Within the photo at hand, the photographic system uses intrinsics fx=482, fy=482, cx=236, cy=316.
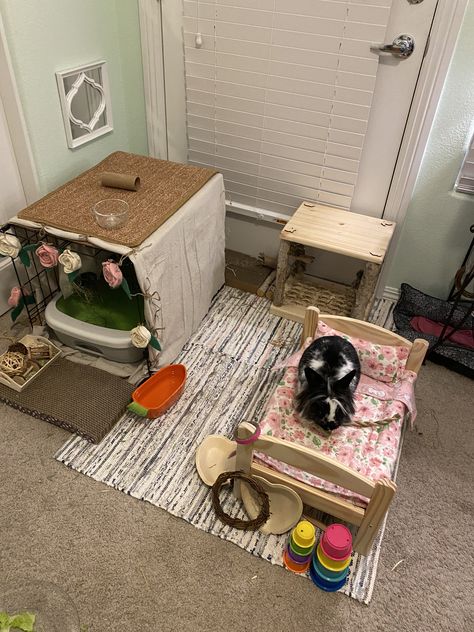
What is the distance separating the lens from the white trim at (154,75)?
2.20 meters

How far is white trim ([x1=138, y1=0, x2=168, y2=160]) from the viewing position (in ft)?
7.23

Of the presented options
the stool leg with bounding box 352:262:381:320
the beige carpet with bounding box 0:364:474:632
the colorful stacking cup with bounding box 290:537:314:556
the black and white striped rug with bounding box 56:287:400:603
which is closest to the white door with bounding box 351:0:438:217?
the stool leg with bounding box 352:262:381:320

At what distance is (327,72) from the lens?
2.02 metres

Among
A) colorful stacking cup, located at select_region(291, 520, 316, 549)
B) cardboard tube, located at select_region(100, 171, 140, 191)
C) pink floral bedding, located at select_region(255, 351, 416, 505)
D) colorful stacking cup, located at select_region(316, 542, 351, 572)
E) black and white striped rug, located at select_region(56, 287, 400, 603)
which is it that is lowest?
black and white striped rug, located at select_region(56, 287, 400, 603)

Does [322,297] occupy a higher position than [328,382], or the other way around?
[328,382]

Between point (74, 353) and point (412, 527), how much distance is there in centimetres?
147

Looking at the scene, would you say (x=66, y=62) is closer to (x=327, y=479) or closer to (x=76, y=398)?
(x=76, y=398)

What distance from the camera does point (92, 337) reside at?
1921 millimetres

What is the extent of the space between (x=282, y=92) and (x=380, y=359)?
1.26m

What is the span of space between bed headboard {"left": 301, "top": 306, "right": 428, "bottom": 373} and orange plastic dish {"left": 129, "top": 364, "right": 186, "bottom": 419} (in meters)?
0.54

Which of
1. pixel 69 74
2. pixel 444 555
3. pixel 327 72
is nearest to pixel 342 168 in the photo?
pixel 327 72

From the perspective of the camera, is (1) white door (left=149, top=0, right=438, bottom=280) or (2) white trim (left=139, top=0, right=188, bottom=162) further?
(2) white trim (left=139, top=0, right=188, bottom=162)

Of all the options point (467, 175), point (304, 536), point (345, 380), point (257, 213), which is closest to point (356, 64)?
point (467, 175)

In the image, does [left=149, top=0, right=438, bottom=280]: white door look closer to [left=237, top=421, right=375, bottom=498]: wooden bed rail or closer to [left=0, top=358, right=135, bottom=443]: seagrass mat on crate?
[left=0, top=358, right=135, bottom=443]: seagrass mat on crate
